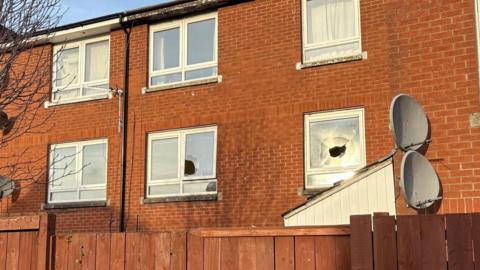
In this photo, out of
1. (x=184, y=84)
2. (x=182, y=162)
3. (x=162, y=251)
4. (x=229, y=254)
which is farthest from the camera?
(x=184, y=84)

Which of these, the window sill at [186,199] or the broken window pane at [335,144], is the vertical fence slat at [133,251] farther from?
the window sill at [186,199]

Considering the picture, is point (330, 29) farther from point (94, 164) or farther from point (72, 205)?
point (72, 205)

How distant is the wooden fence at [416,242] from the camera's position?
14.5 feet

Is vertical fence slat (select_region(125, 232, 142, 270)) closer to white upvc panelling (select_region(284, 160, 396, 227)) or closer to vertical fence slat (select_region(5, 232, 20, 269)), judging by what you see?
vertical fence slat (select_region(5, 232, 20, 269))

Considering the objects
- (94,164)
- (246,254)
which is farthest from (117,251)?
(94,164)

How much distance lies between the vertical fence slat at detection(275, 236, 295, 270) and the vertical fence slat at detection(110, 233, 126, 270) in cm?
161

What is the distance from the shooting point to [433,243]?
4.52 m

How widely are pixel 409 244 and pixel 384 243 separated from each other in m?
0.19

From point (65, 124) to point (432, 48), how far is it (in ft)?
34.3

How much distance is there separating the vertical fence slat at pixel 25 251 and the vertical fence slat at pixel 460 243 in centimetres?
415

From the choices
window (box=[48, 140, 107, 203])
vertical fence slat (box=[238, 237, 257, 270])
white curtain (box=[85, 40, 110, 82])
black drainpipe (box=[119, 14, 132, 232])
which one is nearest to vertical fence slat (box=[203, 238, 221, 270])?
vertical fence slat (box=[238, 237, 257, 270])

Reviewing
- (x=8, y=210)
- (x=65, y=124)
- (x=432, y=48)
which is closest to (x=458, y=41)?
(x=432, y=48)

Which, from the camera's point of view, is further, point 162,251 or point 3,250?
point 3,250

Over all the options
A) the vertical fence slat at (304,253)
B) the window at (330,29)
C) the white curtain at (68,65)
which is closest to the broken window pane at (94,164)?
the white curtain at (68,65)
